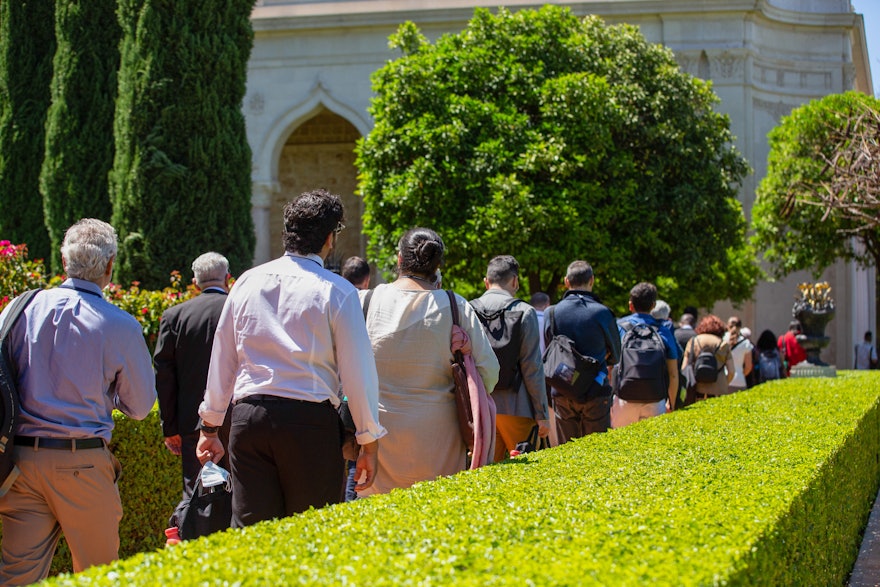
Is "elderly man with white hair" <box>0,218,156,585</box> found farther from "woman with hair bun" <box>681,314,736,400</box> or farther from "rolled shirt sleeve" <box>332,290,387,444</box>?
"woman with hair bun" <box>681,314,736,400</box>

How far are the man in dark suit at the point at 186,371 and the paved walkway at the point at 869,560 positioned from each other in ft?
11.7

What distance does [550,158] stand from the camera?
60.0 feet

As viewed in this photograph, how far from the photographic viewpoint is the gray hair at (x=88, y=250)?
448 cm

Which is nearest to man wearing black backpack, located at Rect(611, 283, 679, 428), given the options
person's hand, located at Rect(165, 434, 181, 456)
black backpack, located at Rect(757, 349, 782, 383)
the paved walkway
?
the paved walkway

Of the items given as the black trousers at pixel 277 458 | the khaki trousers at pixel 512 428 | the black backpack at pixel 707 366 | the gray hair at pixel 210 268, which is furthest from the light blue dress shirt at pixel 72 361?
the black backpack at pixel 707 366

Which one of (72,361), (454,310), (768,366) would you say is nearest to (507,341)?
(454,310)

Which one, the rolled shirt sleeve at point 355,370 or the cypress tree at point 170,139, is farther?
the cypress tree at point 170,139

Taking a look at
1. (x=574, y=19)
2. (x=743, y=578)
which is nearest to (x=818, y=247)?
(x=574, y=19)

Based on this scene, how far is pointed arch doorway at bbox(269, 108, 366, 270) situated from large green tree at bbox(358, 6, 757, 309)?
1094cm

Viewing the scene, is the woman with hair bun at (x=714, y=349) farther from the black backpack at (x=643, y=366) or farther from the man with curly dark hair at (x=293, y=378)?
the man with curly dark hair at (x=293, y=378)

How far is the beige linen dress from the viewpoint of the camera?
5.09 metres

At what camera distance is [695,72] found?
1021 inches

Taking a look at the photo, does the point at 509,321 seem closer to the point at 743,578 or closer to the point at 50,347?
the point at 50,347

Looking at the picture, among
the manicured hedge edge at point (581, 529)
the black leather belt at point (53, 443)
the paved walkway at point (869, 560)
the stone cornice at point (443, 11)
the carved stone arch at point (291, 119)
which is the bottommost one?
the paved walkway at point (869, 560)
